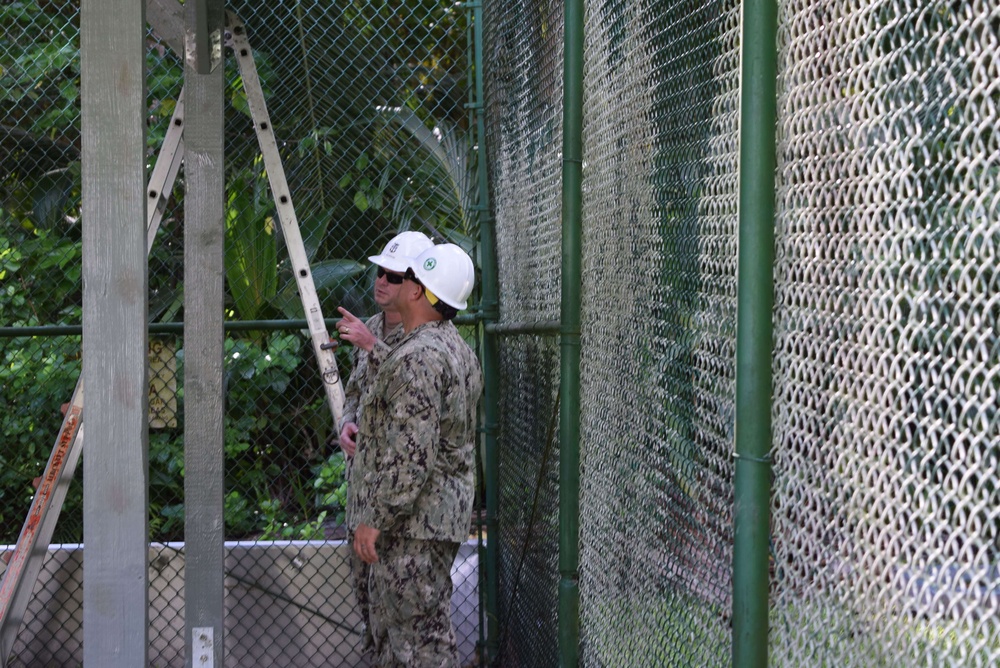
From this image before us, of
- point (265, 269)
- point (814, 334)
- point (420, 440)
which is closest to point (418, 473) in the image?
point (420, 440)

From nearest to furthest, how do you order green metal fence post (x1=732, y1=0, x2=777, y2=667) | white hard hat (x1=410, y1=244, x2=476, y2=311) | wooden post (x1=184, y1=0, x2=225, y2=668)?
green metal fence post (x1=732, y1=0, x2=777, y2=667)
wooden post (x1=184, y1=0, x2=225, y2=668)
white hard hat (x1=410, y1=244, x2=476, y2=311)

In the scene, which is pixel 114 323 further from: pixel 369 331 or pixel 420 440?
pixel 369 331

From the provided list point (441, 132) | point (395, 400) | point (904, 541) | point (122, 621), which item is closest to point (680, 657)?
point (904, 541)

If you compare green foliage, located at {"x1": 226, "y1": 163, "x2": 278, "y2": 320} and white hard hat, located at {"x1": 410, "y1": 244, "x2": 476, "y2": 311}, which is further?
green foliage, located at {"x1": 226, "y1": 163, "x2": 278, "y2": 320}

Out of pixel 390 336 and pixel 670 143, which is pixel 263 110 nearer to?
pixel 390 336

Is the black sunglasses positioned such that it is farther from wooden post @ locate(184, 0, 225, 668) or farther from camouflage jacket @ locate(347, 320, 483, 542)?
Answer: wooden post @ locate(184, 0, 225, 668)

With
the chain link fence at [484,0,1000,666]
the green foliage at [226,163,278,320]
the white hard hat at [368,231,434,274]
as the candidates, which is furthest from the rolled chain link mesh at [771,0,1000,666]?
the green foliage at [226,163,278,320]

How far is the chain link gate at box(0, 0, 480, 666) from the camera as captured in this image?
4.92 m

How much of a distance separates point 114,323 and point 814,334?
4.72 feet

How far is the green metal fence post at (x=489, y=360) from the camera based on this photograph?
4832 millimetres

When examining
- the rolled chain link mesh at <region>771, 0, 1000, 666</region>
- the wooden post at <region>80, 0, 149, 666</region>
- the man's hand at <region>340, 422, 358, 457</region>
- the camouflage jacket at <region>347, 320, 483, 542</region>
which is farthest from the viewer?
the man's hand at <region>340, 422, 358, 457</region>

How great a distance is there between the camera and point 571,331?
10.7 feet

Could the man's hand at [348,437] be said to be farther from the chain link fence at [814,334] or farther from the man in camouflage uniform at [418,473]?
the chain link fence at [814,334]

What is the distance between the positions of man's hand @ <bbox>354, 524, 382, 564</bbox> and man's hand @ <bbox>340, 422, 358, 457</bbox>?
54 cm
